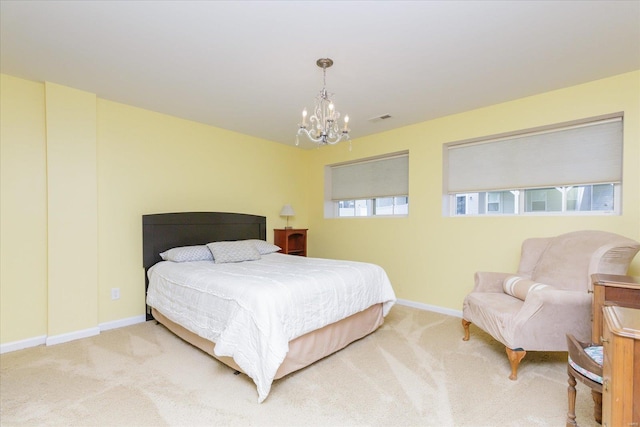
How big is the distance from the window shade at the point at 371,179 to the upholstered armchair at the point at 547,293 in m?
A: 1.72

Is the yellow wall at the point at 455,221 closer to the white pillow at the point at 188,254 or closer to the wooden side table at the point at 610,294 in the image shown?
the wooden side table at the point at 610,294

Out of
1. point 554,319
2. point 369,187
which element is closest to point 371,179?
point 369,187

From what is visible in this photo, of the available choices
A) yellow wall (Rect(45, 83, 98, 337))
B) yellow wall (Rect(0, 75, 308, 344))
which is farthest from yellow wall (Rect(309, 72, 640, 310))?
yellow wall (Rect(45, 83, 98, 337))

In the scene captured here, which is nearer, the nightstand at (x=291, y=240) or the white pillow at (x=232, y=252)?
the white pillow at (x=232, y=252)

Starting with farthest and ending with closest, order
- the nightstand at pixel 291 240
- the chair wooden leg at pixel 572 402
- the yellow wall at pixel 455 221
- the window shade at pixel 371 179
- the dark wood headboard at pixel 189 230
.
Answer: the nightstand at pixel 291 240 → the window shade at pixel 371 179 → the dark wood headboard at pixel 189 230 → the yellow wall at pixel 455 221 → the chair wooden leg at pixel 572 402

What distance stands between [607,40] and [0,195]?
489cm

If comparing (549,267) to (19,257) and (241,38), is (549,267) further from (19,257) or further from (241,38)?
(19,257)

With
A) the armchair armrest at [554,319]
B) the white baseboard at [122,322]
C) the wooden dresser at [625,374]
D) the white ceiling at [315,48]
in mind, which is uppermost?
the white ceiling at [315,48]

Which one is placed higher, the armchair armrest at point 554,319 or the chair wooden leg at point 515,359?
the armchair armrest at point 554,319

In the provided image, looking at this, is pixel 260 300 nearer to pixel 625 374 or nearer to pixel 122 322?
pixel 625 374

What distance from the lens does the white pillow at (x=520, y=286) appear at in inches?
90.2

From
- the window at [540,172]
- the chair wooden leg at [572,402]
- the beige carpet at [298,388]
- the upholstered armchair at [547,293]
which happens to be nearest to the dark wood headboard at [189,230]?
the beige carpet at [298,388]

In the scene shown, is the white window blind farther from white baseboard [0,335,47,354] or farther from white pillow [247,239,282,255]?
white baseboard [0,335,47,354]

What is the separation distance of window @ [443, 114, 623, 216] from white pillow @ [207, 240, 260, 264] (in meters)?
2.42
